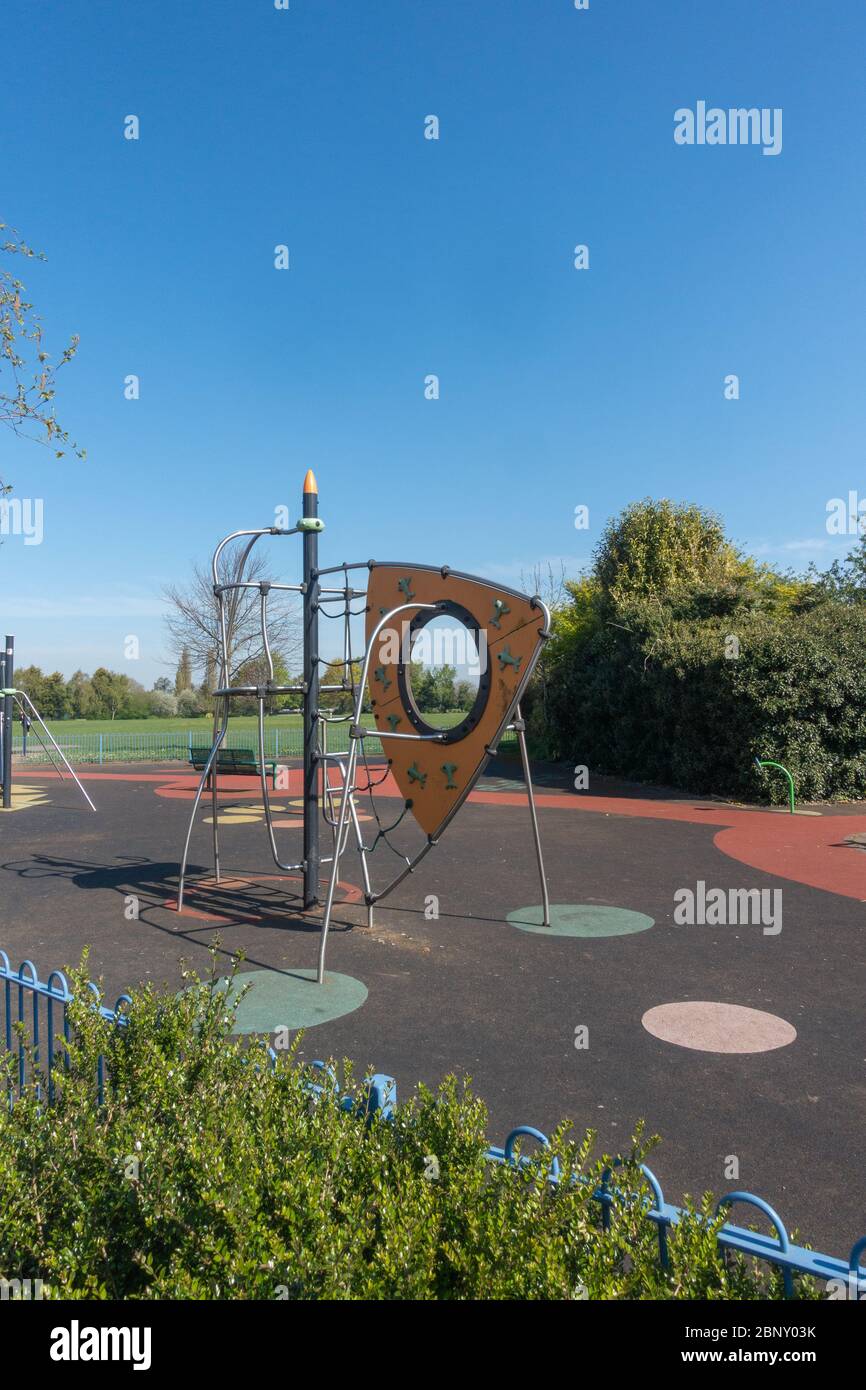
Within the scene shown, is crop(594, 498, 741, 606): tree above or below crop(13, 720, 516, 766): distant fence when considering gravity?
above

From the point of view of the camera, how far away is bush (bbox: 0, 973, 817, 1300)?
7.45 ft

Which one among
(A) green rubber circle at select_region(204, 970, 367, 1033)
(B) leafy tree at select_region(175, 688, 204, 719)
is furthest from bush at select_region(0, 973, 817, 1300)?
(B) leafy tree at select_region(175, 688, 204, 719)

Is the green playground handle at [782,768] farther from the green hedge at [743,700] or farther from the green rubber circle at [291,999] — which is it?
the green rubber circle at [291,999]

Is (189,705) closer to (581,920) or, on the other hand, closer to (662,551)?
(662,551)

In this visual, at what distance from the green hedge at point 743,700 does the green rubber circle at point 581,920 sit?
10.0 meters

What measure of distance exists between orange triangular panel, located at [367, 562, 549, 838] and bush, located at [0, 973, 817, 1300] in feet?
16.2

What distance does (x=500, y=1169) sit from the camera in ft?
8.66

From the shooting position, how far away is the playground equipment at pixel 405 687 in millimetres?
7891

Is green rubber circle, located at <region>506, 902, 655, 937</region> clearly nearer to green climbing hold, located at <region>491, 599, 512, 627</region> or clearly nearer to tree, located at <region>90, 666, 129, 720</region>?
green climbing hold, located at <region>491, 599, 512, 627</region>

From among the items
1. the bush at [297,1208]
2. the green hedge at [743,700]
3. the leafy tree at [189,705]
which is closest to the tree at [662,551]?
the green hedge at [743,700]

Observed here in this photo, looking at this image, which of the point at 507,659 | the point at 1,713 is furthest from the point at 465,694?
the point at 507,659

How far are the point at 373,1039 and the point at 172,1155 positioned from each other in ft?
10.0
